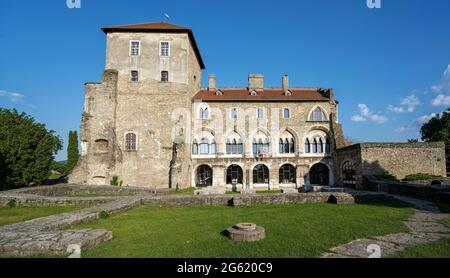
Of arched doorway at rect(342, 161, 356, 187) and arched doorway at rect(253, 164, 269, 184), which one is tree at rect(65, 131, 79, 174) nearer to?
arched doorway at rect(253, 164, 269, 184)

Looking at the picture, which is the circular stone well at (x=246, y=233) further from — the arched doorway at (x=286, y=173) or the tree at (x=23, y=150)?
the arched doorway at (x=286, y=173)

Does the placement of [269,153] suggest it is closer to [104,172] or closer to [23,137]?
[104,172]

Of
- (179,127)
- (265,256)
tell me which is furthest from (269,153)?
(265,256)

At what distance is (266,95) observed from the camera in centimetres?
3088

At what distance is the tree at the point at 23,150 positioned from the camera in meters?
17.4

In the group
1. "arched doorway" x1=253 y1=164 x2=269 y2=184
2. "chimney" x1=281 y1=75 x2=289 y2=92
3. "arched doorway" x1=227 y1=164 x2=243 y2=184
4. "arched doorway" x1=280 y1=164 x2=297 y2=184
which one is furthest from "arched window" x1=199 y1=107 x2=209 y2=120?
"arched doorway" x1=280 y1=164 x2=297 y2=184

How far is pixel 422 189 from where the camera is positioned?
45.3ft

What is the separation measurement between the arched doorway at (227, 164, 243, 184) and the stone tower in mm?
5699

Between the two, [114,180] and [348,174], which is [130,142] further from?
[348,174]

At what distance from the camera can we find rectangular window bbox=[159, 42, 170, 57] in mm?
26672

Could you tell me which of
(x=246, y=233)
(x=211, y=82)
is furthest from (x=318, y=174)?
(x=246, y=233)
